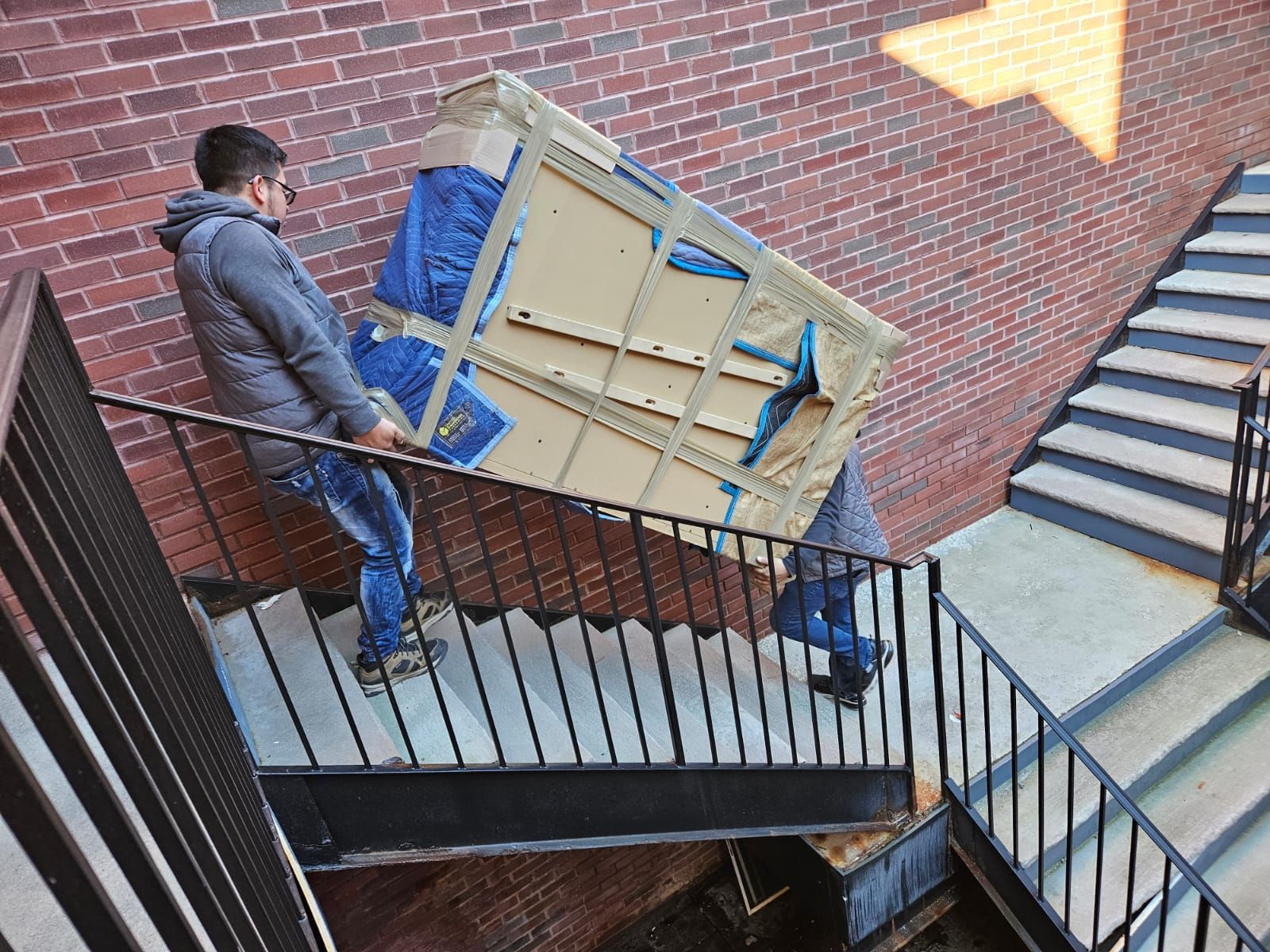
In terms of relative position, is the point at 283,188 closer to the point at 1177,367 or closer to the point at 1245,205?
the point at 1177,367

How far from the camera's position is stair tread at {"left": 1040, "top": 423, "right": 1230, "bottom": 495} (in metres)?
4.74

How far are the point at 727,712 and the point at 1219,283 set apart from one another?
4401 mm

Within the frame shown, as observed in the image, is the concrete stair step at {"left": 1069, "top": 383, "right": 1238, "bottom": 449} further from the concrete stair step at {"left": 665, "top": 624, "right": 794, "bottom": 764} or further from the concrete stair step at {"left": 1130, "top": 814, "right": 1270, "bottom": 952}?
the concrete stair step at {"left": 665, "top": 624, "right": 794, "bottom": 764}

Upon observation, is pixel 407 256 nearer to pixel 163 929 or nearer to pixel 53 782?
pixel 53 782

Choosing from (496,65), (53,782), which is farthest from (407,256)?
(53,782)

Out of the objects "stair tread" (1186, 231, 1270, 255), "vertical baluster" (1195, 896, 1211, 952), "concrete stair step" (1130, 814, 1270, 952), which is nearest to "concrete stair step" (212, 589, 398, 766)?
"vertical baluster" (1195, 896, 1211, 952)

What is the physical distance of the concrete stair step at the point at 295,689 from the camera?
2436mm

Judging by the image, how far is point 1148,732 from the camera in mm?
3896

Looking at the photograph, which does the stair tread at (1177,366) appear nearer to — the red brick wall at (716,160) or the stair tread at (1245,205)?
the red brick wall at (716,160)

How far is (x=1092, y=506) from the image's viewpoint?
16.5 ft

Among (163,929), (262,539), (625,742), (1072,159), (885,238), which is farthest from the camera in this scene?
(1072,159)

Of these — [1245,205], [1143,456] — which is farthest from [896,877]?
[1245,205]

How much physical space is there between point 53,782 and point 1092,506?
5025 mm

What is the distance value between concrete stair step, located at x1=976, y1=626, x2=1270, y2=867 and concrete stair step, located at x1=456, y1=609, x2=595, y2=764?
1917 mm
